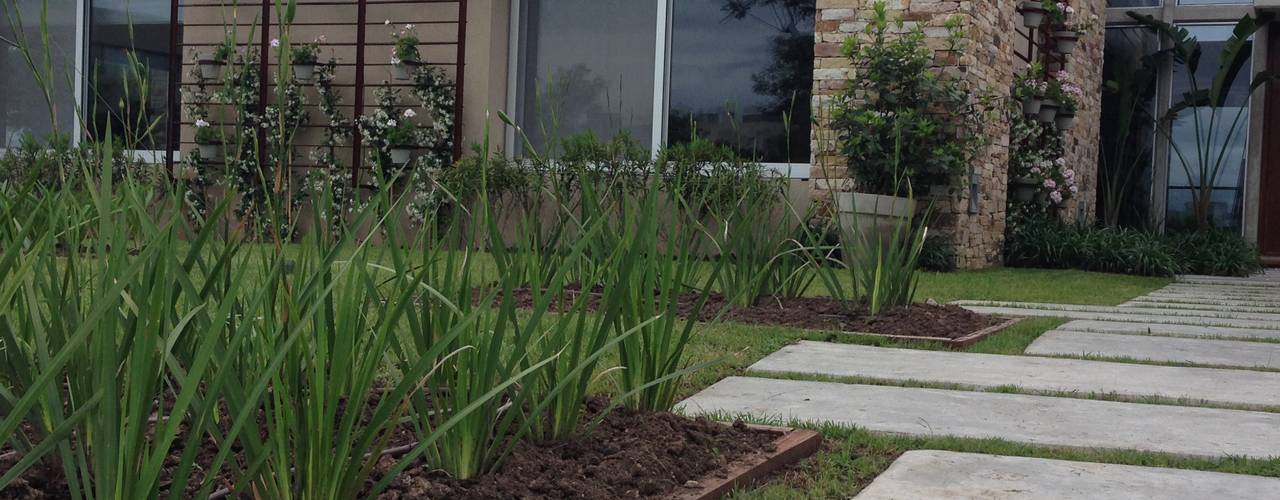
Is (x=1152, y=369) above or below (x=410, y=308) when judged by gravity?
below

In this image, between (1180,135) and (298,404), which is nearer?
(298,404)

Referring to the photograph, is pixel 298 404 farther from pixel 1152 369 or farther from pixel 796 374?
pixel 1152 369

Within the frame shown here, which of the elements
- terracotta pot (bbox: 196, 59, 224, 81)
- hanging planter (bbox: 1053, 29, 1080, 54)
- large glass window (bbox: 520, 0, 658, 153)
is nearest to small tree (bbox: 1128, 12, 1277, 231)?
hanging planter (bbox: 1053, 29, 1080, 54)

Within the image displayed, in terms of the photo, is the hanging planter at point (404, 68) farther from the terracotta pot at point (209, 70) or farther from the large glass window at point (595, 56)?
the terracotta pot at point (209, 70)

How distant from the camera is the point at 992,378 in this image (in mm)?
3062

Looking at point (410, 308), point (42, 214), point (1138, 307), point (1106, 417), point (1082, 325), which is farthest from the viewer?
point (1138, 307)

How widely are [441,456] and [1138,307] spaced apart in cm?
472

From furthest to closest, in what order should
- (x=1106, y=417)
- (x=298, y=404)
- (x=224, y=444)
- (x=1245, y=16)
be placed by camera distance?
(x=1245, y=16), (x=1106, y=417), (x=298, y=404), (x=224, y=444)

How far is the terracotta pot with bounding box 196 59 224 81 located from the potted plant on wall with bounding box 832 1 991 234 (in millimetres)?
4667

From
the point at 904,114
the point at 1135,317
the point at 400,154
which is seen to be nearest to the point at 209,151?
the point at 400,154

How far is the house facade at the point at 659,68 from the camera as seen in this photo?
8148 millimetres

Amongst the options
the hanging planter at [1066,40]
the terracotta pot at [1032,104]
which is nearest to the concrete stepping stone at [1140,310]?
the terracotta pot at [1032,104]

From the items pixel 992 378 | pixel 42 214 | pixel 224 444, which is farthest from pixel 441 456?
pixel 992 378

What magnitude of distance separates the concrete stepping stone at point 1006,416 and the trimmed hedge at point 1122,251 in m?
6.46
